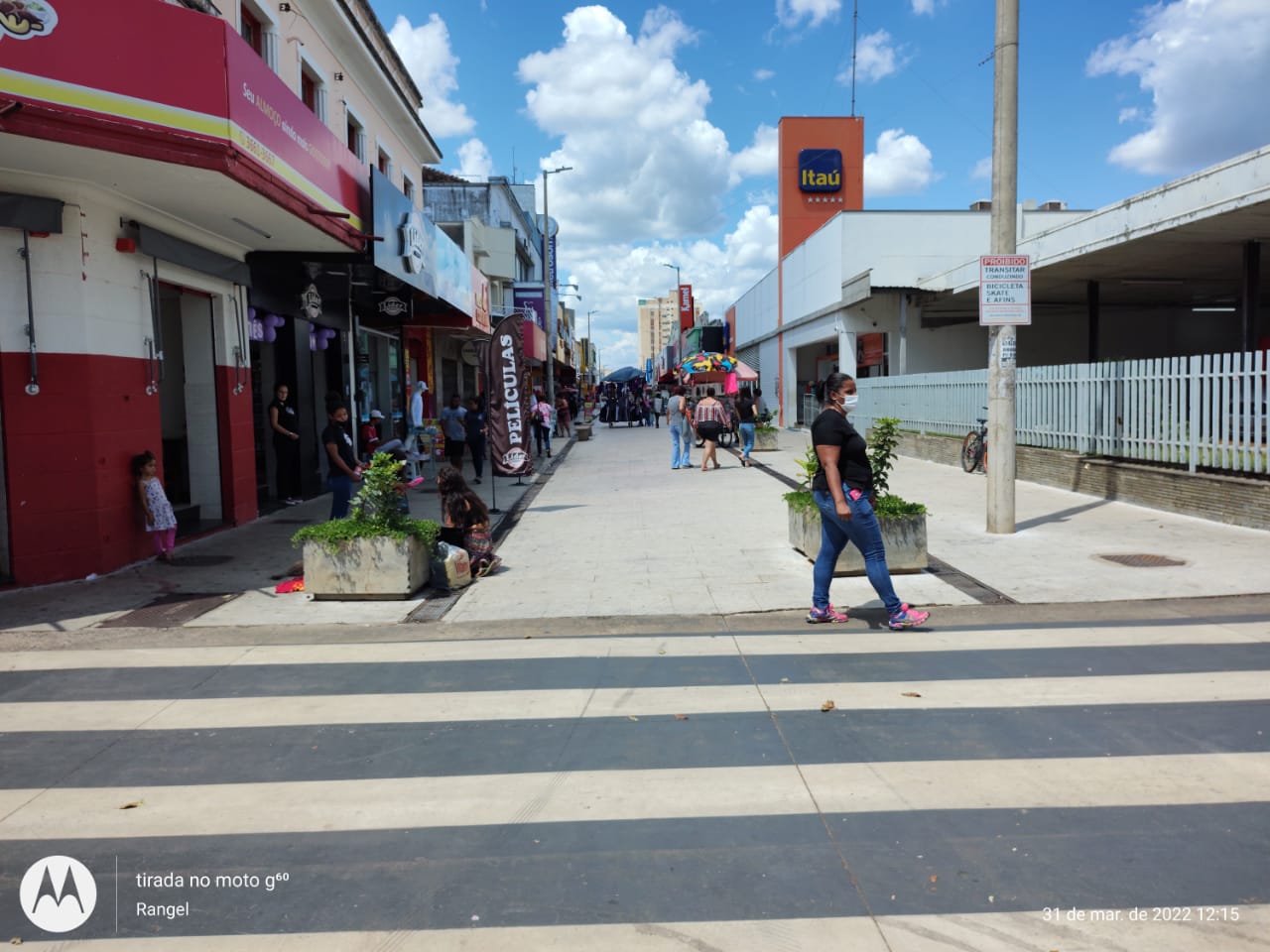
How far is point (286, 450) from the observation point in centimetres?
1488

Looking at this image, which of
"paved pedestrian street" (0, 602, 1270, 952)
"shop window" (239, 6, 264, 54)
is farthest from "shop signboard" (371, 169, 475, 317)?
"paved pedestrian street" (0, 602, 1270, 952)

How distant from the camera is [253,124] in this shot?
884 cm

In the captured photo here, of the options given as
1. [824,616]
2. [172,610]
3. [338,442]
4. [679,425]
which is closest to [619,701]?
[824,616]

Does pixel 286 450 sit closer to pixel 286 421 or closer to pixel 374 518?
pixel 286 421

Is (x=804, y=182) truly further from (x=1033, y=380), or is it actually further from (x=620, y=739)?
(x=620, y=739)

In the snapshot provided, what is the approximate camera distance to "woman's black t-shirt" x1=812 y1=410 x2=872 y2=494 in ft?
21.4

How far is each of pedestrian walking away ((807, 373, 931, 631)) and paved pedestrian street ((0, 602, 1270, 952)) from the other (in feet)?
1.94

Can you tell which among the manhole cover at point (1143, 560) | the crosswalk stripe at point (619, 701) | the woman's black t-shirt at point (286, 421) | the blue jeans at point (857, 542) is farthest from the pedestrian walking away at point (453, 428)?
the crosswalk stripe at point (619, 701)

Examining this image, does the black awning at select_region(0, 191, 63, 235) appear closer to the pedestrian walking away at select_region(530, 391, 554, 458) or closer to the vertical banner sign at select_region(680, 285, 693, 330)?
the pedestrian walking away at select_region(530, 391, 554, 458)

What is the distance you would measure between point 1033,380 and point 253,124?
1311 cm

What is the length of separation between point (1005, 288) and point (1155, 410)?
3835 mm

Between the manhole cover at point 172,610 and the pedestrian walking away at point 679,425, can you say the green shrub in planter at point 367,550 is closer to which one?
the manhole cover at point 172,610

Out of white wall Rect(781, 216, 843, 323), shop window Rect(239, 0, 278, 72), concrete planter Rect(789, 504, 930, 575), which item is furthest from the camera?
white wall Rect(781, 216, 843, 323)

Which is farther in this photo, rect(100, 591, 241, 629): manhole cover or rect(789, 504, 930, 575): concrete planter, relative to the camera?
rect(789, 504, 930, 575): concrete planter
